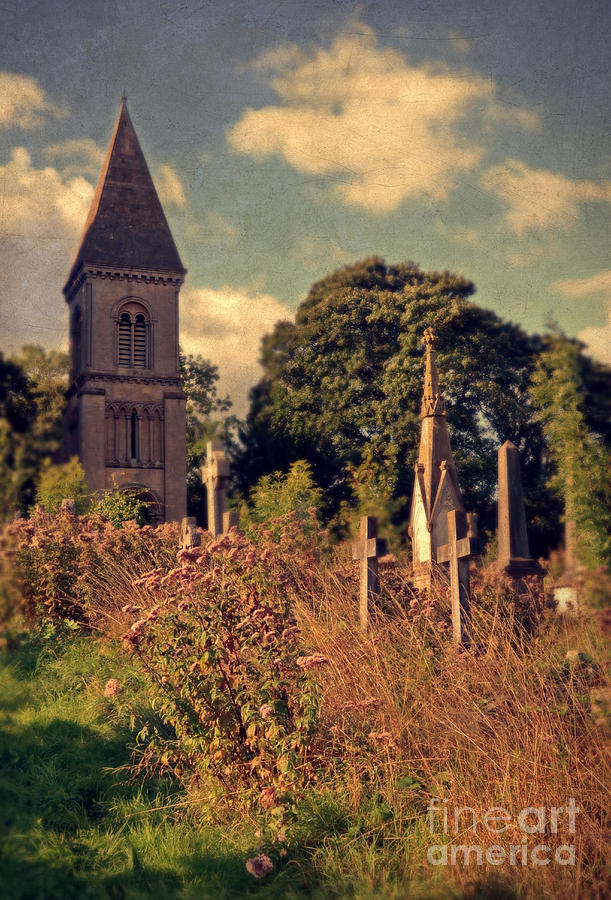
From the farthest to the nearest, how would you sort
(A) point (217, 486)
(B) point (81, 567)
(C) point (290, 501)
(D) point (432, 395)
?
(C) point (290, 501), (D) point (432, 395), (A) point (217, 486), (B) point (81, 567)

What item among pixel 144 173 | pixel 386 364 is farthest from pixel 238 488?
pixel 144 173

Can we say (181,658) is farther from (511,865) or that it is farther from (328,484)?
(328,484)

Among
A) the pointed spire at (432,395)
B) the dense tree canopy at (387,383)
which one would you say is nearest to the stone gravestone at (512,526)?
the pointed spire at (432,395)

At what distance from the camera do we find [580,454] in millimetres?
4133

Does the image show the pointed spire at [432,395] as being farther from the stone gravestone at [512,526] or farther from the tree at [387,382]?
the tree at [387,382]

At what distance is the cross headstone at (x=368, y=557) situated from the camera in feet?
28.4

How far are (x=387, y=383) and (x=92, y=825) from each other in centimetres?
2475

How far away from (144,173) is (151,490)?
48.1 ft

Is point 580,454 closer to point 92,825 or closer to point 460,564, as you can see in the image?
point 92,825

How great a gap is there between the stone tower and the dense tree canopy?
10.3 meters

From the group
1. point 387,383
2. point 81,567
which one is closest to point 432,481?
point 81,567

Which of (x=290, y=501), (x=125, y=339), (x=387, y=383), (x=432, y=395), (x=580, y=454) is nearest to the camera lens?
(x=580, y=454)

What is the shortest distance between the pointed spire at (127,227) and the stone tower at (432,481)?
94.2ft

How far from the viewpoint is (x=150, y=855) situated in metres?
5.48
